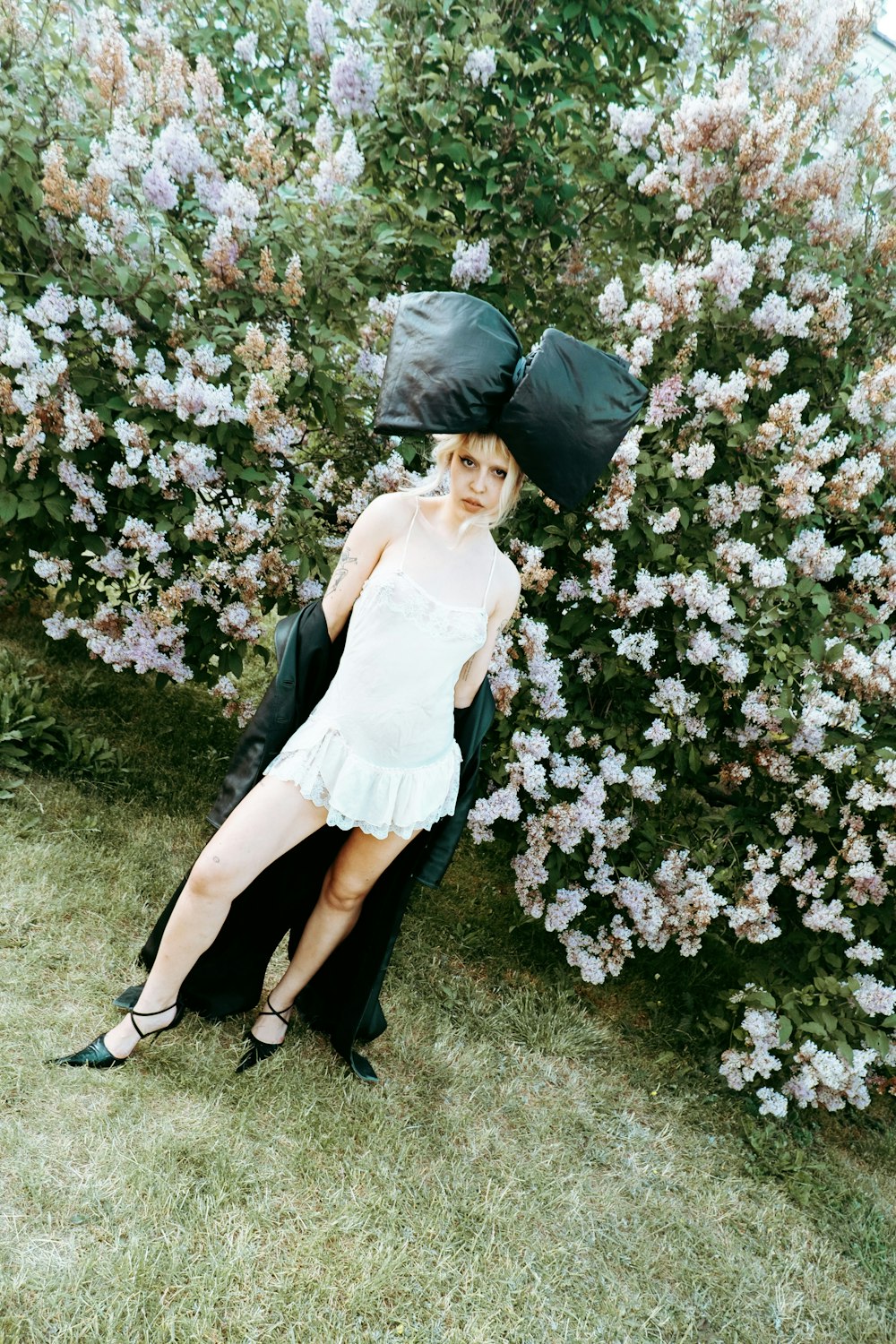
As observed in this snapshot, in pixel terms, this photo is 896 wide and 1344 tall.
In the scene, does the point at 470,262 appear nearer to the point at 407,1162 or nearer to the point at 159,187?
the point at 159,187

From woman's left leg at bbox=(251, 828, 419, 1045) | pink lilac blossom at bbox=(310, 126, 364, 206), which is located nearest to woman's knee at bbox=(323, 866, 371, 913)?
woman's left leg at bbox=(251, 828, 419, 1045)

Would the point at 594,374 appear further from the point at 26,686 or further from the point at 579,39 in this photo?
the point at 26,686

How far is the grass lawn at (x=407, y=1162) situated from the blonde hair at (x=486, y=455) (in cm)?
177

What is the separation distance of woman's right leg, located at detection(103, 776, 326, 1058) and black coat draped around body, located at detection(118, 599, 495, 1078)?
0.14m

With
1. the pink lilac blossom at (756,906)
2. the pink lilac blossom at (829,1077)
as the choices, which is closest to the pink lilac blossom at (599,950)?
the pink lilac blossom at (756,906)

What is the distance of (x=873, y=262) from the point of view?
3.21 meters

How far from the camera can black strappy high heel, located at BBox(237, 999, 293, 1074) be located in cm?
267

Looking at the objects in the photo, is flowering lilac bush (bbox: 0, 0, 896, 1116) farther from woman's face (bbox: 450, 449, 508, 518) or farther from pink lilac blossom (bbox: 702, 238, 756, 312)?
woman's face (bbox: 450, 449, 508, 518)

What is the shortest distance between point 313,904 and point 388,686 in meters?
0.97

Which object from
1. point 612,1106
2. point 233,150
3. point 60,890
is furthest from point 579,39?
point 612,1106

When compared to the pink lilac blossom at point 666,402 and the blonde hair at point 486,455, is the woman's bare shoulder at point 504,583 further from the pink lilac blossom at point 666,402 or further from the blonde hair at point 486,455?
the pink lilac blossom at point 666,402

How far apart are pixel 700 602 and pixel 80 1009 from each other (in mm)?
2295

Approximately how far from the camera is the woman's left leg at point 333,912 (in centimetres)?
247

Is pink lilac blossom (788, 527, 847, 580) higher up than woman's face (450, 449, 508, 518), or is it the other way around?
woman's face (450, 449, 508, 518)
